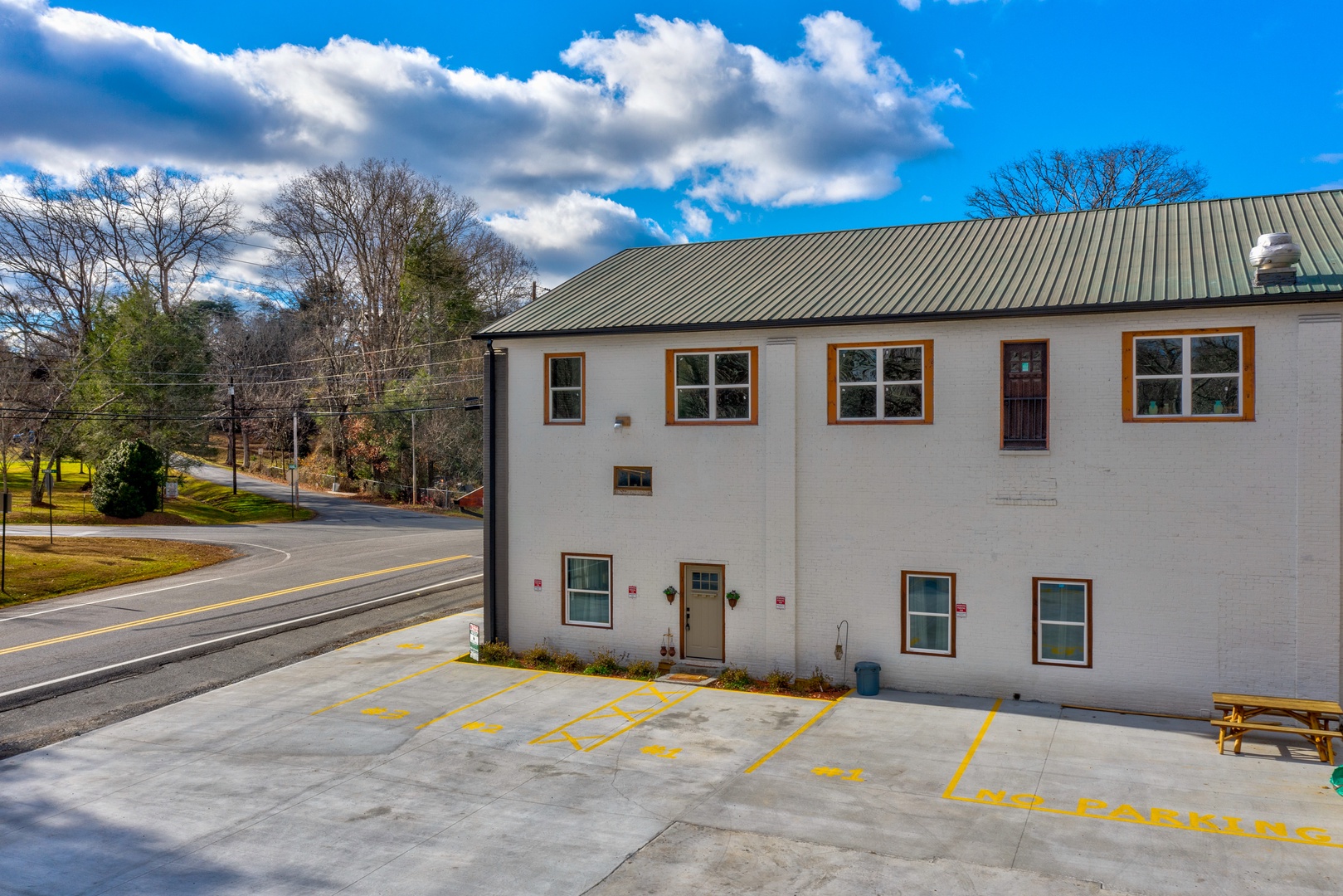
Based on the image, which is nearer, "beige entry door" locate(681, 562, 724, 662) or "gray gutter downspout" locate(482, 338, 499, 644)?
"beige entry door" locate(681, 562, 724, 662)

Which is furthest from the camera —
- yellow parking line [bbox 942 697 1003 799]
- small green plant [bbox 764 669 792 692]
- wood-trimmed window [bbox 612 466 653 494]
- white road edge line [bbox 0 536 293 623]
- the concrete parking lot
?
white road edge line [bbox 0 536 293 623]

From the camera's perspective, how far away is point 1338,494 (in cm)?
1455

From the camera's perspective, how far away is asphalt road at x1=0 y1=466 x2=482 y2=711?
20.5 meters

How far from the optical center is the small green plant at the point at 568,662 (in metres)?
19.5

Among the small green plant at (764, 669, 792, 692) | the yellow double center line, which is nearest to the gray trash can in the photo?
the small green plant at (764, 669, 792, 692)

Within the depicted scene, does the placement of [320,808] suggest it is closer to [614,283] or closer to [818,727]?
[818,727]

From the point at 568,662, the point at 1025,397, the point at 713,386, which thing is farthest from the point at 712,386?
the point at 568,662

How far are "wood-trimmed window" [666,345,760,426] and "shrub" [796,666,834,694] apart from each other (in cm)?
529

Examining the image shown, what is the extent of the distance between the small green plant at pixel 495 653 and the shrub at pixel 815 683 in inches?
267

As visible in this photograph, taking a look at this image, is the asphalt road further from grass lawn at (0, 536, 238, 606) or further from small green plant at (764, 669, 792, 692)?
small green plant at (764, 669, 792, 692)

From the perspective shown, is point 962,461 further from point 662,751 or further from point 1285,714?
point 662,751

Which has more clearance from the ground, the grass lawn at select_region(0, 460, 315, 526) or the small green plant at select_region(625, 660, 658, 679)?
the grass lawn at select_region(0, 460, 315, 526)

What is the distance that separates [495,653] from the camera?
20219mm

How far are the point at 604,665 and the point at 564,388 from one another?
6.28m
